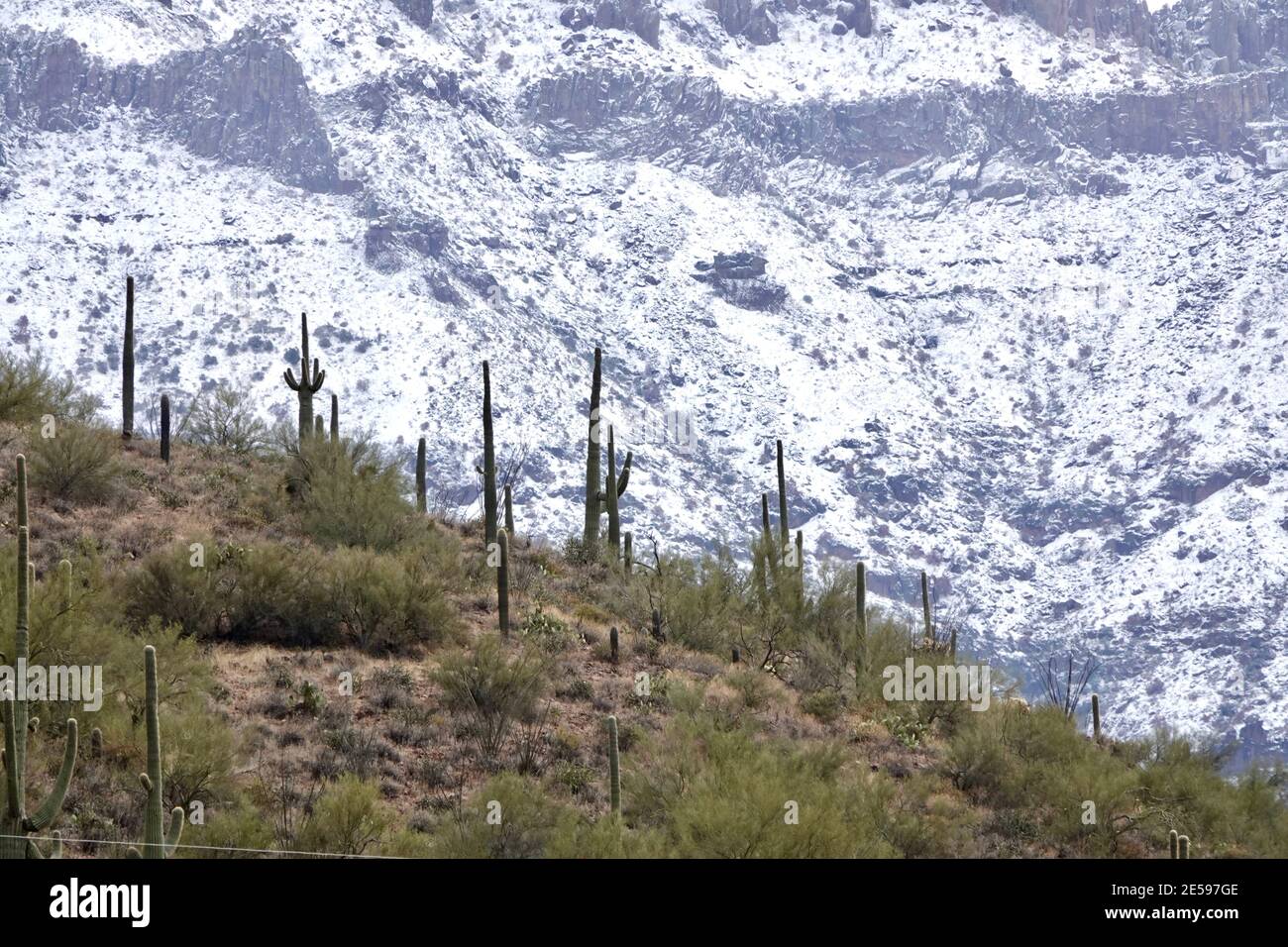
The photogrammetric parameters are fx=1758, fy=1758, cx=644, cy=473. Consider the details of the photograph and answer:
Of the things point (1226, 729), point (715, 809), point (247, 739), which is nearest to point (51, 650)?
point (247, 739)

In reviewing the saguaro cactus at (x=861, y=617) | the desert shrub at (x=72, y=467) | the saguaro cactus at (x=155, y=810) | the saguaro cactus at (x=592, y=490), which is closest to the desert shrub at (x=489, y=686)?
the saguaro cactus at (x=861, y=617)

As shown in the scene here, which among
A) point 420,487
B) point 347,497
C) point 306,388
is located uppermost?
point 306,388

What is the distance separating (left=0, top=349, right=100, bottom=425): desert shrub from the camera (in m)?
28.5

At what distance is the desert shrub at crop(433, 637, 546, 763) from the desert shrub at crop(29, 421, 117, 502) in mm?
8322

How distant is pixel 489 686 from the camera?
60.8ft

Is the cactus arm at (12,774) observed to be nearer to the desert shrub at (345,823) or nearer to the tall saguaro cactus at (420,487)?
the desert shrub at (345,823)

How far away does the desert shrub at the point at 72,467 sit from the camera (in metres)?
24.5

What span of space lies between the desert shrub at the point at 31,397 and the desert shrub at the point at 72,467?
2.28 meters

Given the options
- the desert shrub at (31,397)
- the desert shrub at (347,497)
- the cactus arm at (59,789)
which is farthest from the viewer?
the desert shrub at (31,397)

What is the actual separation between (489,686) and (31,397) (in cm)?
1388

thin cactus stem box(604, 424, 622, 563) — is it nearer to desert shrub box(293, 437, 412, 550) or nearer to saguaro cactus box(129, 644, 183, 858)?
desert shrub box(293, 437, 412, 550)
